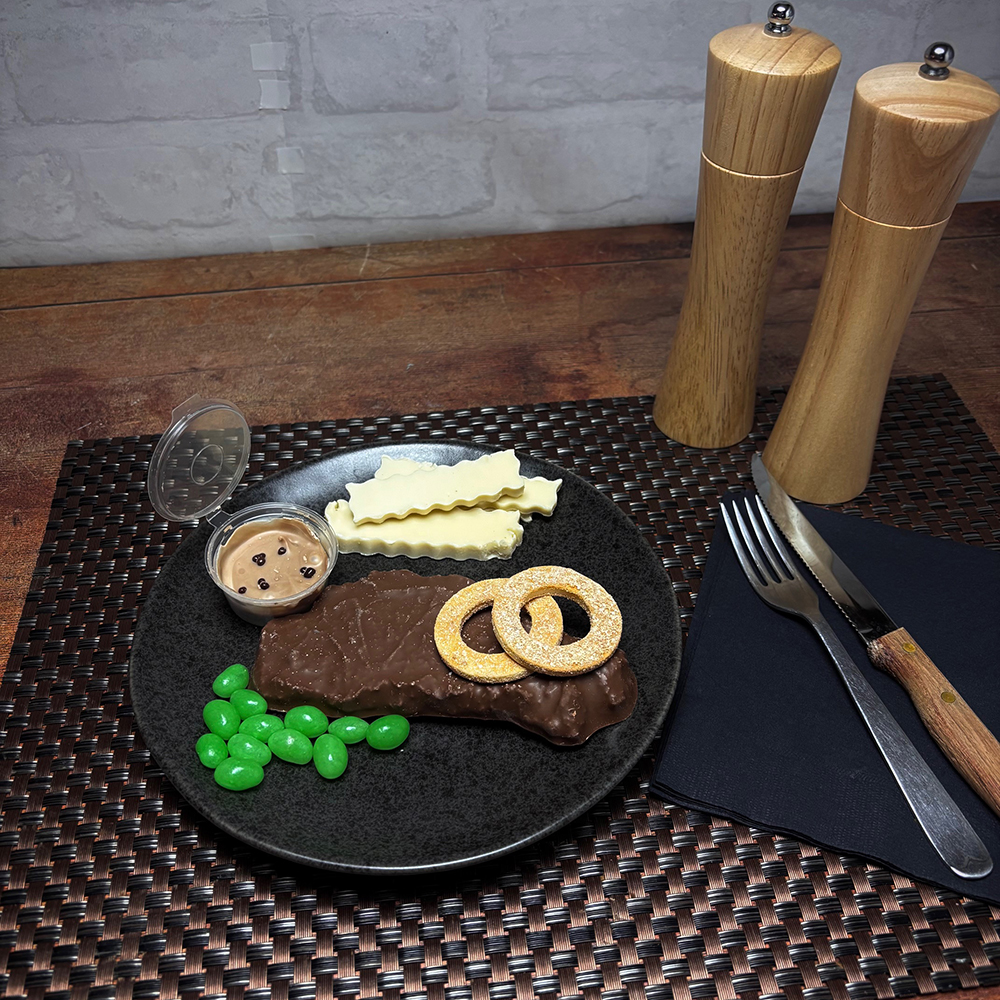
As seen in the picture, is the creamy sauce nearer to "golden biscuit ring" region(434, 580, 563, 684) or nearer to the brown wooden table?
"golden biscuit ring" region(434, 580, 563, 684)

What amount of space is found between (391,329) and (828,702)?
844 mm

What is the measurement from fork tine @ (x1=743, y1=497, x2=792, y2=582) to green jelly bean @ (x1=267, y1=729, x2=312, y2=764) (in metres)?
0.53

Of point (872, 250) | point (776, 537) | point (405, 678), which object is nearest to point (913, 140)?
point (872, 250)

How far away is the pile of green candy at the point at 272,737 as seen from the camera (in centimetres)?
83

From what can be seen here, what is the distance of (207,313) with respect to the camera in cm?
147

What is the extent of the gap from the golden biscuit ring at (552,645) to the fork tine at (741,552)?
0.20 metres

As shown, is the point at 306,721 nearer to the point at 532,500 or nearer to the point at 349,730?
the point at 349,730

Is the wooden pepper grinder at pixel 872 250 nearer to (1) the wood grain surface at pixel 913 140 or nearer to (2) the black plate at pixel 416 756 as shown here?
(1) the wood grain surface at pixel 913 140

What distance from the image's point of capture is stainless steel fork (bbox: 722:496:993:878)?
0.81 metres

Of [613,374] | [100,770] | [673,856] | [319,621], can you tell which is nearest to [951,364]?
[613,374]

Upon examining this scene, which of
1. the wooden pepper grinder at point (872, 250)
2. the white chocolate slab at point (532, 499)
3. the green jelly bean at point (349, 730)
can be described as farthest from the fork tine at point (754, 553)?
the green jelly bean at point (349, 730)

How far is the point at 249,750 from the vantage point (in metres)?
0.84

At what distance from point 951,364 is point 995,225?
43 centimetres

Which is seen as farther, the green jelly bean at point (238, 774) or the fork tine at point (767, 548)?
the fork tine at point (767, 548)
